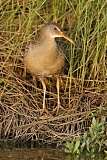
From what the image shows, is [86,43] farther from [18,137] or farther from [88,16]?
[18,137]

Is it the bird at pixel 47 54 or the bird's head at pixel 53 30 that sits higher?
the bird's head at pixel 53 30

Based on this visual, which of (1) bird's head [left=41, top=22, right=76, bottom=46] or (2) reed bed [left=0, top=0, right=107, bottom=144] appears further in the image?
(1) bird's head [left=41, top=22, right=76, bottom=46]

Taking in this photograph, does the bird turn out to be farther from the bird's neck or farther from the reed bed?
the reed bed

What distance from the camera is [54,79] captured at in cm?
807

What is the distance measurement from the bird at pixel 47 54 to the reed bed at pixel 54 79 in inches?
7.4

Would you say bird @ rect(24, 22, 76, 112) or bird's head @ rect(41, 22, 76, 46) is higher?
bird's head @ rect(41, 22, 76, 46)

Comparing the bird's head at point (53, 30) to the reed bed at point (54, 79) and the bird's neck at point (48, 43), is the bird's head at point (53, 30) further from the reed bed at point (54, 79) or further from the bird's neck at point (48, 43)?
the reed bed at point (54, 79)

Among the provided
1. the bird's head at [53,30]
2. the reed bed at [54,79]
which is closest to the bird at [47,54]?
the bird's head at [53,30]

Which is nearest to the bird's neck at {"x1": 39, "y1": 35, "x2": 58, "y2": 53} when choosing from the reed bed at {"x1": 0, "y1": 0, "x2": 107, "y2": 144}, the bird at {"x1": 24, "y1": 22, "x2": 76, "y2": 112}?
the bird at {"x1": 24, "y1": 22, "x2": 76, "y2": 112}

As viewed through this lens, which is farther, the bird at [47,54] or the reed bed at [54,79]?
the bird at [47,54]

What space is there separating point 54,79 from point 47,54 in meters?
0.86

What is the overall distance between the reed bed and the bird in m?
0.19

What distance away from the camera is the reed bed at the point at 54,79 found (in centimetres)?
714

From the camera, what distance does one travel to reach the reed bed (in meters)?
7.14
